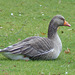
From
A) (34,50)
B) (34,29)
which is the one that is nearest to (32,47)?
(34,50)

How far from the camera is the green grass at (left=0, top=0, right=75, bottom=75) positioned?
A: 6109mm

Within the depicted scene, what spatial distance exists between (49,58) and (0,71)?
172cm

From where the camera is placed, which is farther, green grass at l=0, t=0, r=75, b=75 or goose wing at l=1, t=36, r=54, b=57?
goose wing at l=1, t=36, r=54, b=57

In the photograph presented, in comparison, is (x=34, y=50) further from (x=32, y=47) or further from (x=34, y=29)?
(x=34, y=29)

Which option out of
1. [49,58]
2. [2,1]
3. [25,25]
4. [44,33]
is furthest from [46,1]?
[49,58]

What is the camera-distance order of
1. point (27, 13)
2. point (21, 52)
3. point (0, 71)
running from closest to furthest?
1. point (0, 71)
2. point (21, 52)
3. point (27, 13)

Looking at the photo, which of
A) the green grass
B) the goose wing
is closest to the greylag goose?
the goose wing

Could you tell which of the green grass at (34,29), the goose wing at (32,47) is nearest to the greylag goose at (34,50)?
the goose wing at (32,47)

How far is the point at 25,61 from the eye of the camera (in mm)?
6750

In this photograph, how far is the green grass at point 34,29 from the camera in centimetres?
611

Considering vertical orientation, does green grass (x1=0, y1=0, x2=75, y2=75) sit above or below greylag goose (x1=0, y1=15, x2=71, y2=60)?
below

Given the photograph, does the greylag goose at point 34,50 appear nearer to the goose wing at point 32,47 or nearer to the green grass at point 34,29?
the goose wing at point 32,47

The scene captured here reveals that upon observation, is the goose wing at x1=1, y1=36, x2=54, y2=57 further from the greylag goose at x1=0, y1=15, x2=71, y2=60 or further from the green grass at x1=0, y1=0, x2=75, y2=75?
the green grass at x1=0, y1=0, x2=75, y2=75

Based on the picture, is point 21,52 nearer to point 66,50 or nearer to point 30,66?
point 30,66
